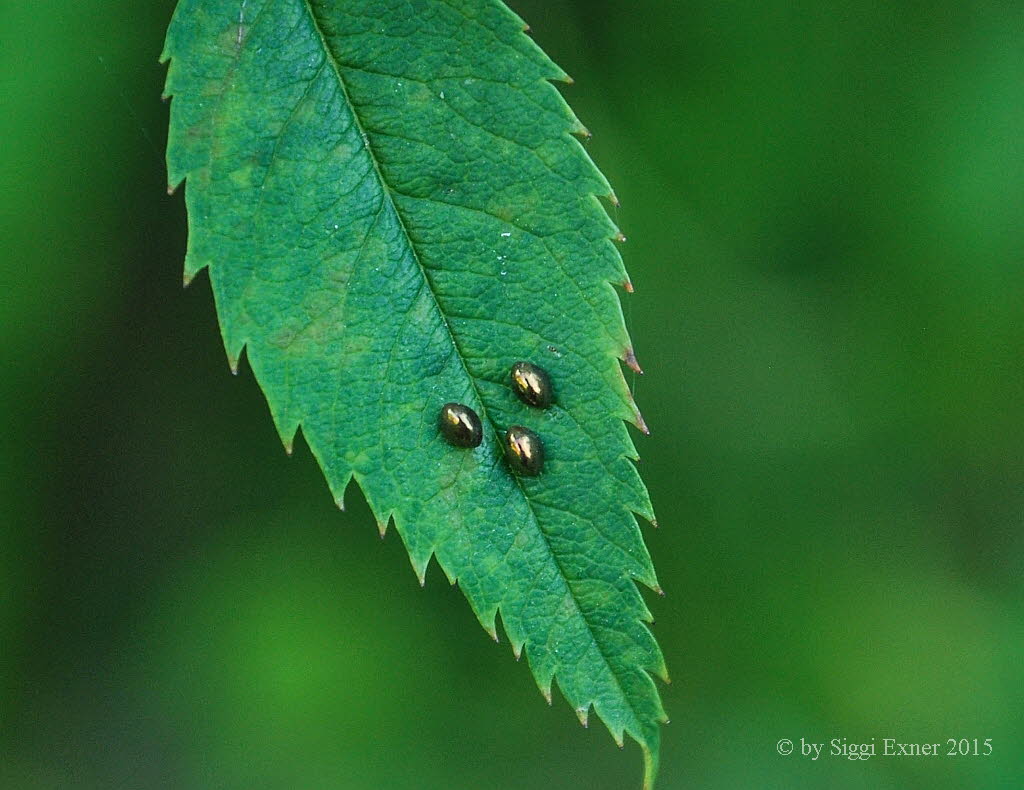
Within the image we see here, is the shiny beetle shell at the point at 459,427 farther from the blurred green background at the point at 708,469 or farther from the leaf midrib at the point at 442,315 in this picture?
the blurred green background at the point at 708,469

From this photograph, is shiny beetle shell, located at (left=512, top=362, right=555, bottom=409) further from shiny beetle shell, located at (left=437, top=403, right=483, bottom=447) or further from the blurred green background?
the blurred green background

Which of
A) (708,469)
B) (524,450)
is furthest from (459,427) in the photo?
(708,469)

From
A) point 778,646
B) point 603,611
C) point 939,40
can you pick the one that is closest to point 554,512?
point 603,611

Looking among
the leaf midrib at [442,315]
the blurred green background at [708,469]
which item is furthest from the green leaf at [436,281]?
the blurred green background at [708,469]

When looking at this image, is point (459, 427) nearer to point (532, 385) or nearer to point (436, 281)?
point (532, 385)

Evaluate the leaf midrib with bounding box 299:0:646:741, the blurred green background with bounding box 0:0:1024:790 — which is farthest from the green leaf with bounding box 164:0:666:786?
the blurred green background with bounding box 0:0:1024:790

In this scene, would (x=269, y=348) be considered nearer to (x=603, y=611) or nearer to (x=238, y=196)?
(x=238, y=196)
